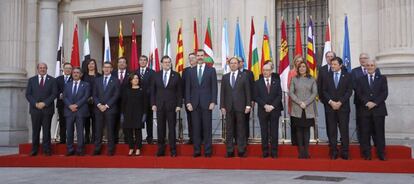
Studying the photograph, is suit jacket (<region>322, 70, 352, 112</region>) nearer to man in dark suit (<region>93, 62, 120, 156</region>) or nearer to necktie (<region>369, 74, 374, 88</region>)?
necktie (<region>369, 74, 374, 88</region>)

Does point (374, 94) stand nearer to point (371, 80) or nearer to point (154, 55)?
point (371, 80)

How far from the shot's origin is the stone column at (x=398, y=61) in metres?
11.4

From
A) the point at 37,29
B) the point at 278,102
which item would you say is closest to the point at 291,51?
the point at 278,102

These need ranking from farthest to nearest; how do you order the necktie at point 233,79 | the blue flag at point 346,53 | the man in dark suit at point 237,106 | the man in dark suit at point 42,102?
the blue flag at point 346,53 < the man in dark suit at point 42,102 < the necktie at point 233,79 < the man in dark suit at point 237,106

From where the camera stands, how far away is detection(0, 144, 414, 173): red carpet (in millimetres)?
8641

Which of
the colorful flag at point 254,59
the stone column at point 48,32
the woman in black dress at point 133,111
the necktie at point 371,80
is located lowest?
the woman in black dress at point 133,111

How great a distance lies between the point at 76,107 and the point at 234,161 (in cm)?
331

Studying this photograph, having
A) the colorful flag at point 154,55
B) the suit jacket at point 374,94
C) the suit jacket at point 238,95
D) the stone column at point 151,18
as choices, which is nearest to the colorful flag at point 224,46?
the colorful flag at point 154,55

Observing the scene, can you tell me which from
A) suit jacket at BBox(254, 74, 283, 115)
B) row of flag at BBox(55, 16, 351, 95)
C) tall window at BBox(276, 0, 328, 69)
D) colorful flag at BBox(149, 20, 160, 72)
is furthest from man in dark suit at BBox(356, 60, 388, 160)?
colorful flag at BBox(149, 20, 160, 72)

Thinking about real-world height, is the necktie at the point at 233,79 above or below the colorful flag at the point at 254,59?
below

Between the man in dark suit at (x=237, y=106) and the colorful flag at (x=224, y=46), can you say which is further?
the colorful flag at (x=224, y=46)

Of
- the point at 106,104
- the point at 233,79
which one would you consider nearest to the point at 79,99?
the point at 106,104

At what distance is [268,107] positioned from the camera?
9219 mm

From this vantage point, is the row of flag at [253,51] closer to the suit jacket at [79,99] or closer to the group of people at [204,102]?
the group of people at [204,102]
